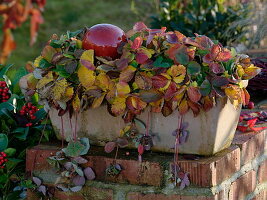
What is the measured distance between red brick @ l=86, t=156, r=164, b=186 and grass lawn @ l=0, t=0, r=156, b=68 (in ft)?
15.0

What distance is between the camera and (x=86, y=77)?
1605mm

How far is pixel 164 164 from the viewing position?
160cm

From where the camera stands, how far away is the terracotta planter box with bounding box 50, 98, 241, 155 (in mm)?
1592

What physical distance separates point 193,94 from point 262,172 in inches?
20.7

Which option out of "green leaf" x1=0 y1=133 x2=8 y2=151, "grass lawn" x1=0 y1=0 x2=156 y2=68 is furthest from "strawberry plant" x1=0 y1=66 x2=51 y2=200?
"grass lawn" x1=0 y1=0 x2=156 y2=68

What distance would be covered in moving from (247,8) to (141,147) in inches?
90.4

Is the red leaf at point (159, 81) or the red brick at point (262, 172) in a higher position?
the red leaf at point (159, 81)

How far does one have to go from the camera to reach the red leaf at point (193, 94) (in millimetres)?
1536

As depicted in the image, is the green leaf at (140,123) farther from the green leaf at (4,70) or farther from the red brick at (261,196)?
the green leaf at (4,70)

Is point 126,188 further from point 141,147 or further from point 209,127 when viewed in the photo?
point 209,127

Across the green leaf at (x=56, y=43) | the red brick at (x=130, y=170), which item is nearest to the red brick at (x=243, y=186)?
the red brick at (x=130, y=170)

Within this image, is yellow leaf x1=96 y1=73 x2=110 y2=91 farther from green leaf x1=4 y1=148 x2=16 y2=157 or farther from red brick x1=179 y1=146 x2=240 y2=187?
green leaf x1=4 y1=148 x2=16 y2=157

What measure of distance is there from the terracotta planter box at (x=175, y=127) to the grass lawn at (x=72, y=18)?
452 cm

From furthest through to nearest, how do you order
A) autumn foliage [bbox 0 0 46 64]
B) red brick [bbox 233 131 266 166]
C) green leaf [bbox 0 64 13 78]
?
green leaf [bbox 0 64 13 78] → red brick [bbox 233 131 266 166] → autumn foliage [bbox 0 0 46 64]
